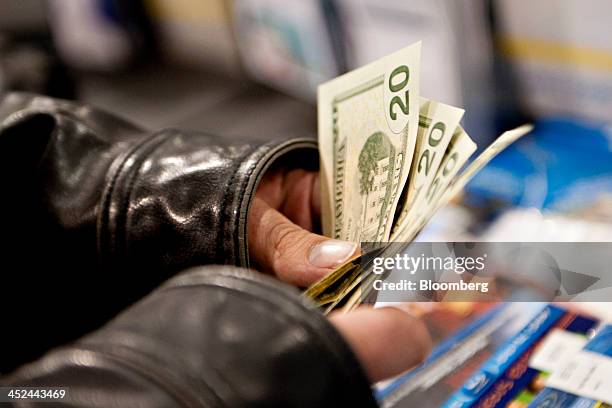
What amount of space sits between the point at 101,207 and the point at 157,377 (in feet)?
1.10

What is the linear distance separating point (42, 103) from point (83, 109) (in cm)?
5

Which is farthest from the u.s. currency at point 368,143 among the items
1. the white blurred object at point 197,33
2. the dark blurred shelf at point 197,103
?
the white blurred object at point 197,33

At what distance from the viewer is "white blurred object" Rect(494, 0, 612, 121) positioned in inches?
53.7

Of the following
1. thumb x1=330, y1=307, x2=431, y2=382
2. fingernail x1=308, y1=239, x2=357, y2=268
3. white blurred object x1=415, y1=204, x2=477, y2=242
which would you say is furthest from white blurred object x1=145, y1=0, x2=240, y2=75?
thumb x1=330, y1=307, x2=431, y2=382

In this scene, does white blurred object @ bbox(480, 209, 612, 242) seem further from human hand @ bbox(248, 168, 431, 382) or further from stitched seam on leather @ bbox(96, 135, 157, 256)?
stitched seam on leather @ bbox(96, 135, 157, 256)

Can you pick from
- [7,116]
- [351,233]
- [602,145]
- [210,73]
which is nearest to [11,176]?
[7,116]

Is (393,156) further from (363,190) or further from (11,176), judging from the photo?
(11,176)

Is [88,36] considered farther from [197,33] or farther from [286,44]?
[286,44]

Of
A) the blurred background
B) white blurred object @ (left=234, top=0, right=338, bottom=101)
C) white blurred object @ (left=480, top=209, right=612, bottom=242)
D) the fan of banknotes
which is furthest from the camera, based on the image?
white blurred object @ (left=234, top=0, right=338, bottom=101)

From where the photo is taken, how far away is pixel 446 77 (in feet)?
4.90

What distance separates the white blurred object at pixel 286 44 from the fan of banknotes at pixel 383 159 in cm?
118

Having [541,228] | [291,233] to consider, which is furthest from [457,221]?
[291,233]

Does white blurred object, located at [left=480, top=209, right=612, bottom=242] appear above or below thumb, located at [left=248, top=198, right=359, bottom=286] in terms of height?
below

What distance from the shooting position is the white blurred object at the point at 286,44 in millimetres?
1821
